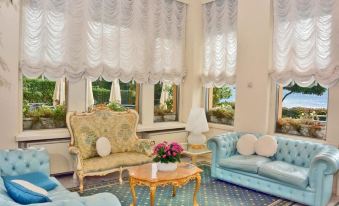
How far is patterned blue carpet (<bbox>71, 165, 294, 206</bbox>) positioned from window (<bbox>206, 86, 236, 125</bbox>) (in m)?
1.83

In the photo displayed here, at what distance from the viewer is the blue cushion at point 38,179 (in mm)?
3148

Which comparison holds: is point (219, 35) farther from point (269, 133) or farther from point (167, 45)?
point (269, 133)

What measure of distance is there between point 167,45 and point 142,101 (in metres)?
1.34

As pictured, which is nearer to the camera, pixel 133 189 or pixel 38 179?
pixel 38 179

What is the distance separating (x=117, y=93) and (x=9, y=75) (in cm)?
197

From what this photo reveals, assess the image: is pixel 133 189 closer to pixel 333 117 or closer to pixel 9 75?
pixel 9 75

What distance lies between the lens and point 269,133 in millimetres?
5613

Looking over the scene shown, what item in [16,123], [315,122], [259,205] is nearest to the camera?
[259,205]

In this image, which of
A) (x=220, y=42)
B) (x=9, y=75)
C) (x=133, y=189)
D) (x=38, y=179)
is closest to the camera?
(x=38, y=179)

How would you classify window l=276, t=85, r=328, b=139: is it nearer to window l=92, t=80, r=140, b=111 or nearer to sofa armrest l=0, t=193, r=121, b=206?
window l=92, t=80, r=140, b=111

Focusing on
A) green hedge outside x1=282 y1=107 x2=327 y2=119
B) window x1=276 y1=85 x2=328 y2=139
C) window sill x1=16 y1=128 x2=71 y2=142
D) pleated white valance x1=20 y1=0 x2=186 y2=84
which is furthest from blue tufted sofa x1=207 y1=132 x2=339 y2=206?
window sill x1=16 y1=128 x2=71 y2=142

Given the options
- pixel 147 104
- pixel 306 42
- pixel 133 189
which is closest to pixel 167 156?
pixel 133 189

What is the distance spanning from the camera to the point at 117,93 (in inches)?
233

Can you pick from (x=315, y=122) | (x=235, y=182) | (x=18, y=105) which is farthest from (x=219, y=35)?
(x=18, y=105)
